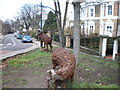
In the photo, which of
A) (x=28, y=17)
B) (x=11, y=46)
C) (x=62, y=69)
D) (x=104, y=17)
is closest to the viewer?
(x=62, y=69)

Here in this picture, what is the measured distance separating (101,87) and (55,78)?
5.16 ft

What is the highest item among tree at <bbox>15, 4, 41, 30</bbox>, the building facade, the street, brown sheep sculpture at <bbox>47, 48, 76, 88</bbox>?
tree at <bbox>15, 4, 41, 30</bbox>

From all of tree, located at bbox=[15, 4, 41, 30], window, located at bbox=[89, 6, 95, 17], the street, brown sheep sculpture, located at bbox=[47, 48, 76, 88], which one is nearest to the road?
the street

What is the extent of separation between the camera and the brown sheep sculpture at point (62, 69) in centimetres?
384

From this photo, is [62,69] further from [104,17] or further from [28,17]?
[28,17]

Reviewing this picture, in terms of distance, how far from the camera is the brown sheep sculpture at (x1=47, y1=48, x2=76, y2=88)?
3842 millimetres

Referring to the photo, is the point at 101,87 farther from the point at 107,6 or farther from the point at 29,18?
the point at 29,18

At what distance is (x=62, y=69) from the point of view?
3947 mm

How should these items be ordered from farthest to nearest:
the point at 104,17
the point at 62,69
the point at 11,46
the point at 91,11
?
the point at 91,11, the point at 104,17, the point at 11,46, the point at 62,69

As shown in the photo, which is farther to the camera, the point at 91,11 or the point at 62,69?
the point at 91,11

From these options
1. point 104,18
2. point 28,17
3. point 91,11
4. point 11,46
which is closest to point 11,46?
point 11,46

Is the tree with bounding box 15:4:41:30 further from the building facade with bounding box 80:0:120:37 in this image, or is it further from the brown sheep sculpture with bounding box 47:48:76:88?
the brown sheep sculpture with bounding box 47:48:76:88

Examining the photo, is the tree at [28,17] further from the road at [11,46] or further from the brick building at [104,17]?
the road at [11,46]

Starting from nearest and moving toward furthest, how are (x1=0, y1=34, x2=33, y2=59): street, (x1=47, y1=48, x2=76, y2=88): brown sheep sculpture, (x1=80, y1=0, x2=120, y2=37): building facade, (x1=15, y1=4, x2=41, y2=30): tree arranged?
(x1=47, y1=48, x2=76, y2=88): brown sheep sculpture → (x1=0, y1=34, x2=33, y2=59): street → (x1=80, y1=0, x2=120, y2=37): building facade → (x1=15, y1=4, x2=41, y2=30): tree
